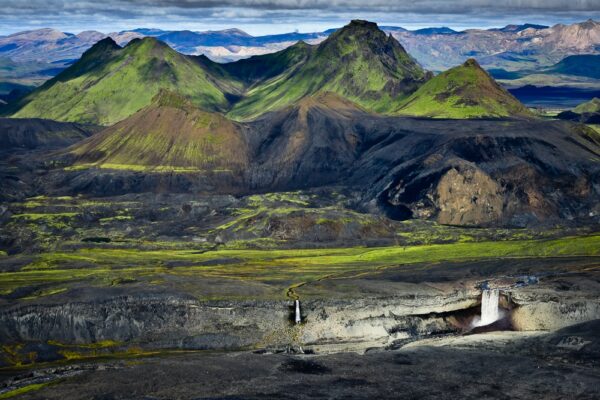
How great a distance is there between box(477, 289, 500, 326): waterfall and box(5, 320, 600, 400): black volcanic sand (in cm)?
1670

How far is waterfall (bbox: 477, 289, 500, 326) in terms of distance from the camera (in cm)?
13499

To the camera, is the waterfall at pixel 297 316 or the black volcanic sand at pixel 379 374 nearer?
the black volcanic sand at pixel 379 374

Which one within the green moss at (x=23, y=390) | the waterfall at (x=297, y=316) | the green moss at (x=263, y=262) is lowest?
the green moss at (x=263, y=262)

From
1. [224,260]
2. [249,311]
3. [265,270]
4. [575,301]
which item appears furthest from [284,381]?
[224,260]

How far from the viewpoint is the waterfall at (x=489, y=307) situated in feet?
443

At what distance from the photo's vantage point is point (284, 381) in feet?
323

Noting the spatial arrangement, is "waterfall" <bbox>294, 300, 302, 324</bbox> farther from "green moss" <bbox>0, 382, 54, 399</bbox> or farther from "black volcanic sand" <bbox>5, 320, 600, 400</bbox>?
"green moss" <bbox>0, 382, 54, 399</bbox>

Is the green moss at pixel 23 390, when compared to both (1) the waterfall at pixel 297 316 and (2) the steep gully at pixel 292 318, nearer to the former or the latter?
(2) the steep gully at pixel 292 318

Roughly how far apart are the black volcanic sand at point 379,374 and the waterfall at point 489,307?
54.8ft

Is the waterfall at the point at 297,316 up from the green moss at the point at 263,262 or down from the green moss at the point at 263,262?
up

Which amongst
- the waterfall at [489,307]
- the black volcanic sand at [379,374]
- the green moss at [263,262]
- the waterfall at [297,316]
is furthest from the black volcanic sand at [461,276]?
the black volcanic sand at [379,374]

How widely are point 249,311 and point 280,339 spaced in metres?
7.98

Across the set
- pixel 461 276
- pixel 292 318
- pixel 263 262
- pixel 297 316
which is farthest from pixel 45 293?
pixel 461 276

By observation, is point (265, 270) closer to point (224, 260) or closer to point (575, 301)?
point (224, 260)
